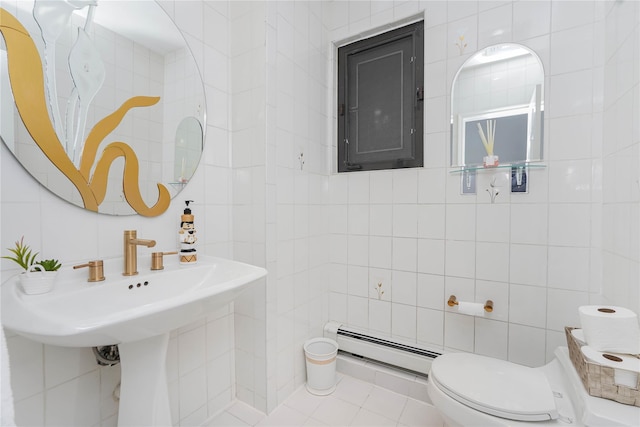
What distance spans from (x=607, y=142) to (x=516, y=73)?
0.52m

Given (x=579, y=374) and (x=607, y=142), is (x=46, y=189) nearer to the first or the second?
(x=579, y=374)

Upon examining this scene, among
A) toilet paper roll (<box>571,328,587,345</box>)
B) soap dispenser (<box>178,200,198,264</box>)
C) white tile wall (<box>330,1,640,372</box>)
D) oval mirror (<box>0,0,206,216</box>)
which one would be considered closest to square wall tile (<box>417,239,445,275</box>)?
white tile wall (<box>330,1,640,372</box>)

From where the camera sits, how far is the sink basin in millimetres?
640

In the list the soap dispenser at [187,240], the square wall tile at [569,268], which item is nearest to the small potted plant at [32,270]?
the soap dispenser at [187,240]

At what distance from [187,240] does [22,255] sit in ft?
1.66

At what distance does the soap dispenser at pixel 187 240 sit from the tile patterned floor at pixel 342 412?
879mm

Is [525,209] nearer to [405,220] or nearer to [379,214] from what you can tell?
[405,220]

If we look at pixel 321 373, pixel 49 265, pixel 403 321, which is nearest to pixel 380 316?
pixel 403 321

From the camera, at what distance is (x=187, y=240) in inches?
49.4

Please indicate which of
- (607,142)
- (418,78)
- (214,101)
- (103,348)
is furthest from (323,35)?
(103,348)

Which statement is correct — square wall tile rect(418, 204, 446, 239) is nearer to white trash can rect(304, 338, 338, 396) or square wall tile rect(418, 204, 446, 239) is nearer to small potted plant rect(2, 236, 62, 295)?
white trash can rect(304, 338, 338, 396)

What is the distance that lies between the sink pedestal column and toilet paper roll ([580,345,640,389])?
1.43 metres

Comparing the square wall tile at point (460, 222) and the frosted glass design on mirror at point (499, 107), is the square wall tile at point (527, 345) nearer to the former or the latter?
the square wall tile at point (460, 222)

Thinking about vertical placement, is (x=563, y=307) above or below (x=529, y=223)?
below
